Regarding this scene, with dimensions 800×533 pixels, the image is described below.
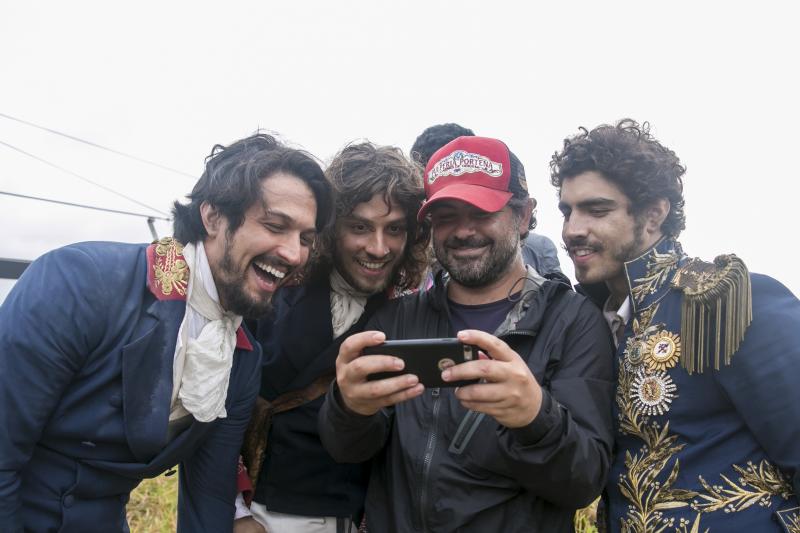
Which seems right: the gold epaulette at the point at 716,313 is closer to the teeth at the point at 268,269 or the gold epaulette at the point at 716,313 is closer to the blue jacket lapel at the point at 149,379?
the teeth at the point at 268,269

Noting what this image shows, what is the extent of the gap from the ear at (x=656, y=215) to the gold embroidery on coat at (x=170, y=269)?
1.94 meters

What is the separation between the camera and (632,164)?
2338 mm

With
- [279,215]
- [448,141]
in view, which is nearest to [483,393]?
[279,215]

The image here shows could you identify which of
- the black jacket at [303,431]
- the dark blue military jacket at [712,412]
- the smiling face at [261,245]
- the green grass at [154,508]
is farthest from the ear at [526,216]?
the green grass at [154,508]

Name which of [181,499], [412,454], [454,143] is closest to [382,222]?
[454,143]

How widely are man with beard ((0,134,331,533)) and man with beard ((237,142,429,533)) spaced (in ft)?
0.44

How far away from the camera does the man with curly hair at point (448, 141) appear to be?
13.0ft

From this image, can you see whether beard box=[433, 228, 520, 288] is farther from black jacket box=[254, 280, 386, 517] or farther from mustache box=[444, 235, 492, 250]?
black jacket box=[254, 280, 386, 517]

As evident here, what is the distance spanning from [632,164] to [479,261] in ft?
2.65

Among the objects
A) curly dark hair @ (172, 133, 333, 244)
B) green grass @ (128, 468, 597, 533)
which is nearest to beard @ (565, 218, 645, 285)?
curly dark hair @ (172, 133, 333, 244)

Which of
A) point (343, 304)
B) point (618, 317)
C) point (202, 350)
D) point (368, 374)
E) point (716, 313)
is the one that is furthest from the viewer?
point (343, 304)

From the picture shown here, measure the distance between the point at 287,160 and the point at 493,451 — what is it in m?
1.56

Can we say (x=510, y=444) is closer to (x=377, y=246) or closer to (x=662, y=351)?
(x=662, y=351)

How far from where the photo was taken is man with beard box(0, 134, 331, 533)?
6.13ft
